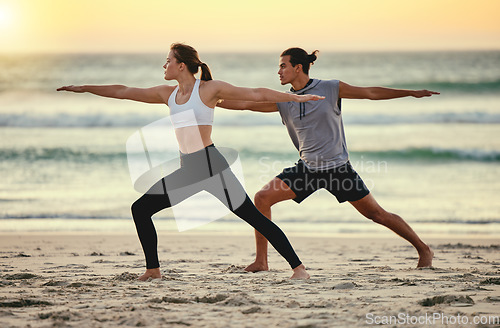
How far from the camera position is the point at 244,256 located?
21.5 feet

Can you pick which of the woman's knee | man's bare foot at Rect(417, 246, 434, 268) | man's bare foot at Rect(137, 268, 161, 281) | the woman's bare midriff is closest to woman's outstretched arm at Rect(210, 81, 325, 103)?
the woman's bare midriff

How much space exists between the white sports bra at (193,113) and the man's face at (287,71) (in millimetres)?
841

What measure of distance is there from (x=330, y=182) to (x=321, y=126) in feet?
1.51

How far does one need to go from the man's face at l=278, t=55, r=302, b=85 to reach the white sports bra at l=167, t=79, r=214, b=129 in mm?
841

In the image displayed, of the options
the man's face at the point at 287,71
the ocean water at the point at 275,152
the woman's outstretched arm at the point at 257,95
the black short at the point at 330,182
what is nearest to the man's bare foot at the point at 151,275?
Result: the black short at the point at 330,182

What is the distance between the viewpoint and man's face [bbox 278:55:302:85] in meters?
5.32

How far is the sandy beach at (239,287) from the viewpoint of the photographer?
372 cm

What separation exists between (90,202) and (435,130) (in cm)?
1197

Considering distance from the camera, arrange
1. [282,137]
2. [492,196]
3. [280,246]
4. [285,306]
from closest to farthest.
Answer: [285,306]
[280,246]
[492,196]
[282,137]

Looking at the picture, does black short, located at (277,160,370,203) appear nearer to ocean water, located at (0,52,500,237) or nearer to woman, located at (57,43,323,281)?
woman, located at (57,43,323,281)

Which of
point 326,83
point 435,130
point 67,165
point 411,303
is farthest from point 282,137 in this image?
point 411,303

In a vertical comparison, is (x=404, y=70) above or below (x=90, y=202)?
above

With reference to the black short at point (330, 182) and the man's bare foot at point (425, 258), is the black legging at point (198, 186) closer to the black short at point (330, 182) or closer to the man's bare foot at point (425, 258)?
the black short at point (330, 182)

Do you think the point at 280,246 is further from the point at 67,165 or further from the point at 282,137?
the point at 282,137
